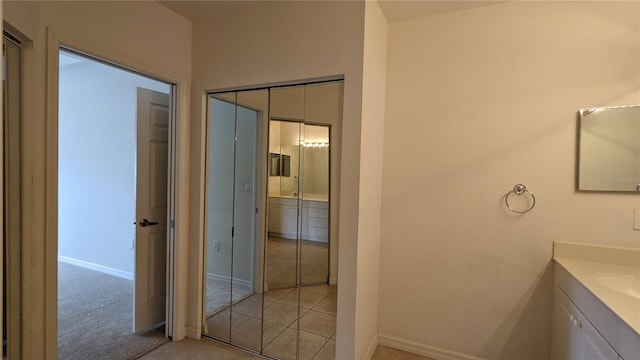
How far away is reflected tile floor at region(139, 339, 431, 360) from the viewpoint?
7.55 feet

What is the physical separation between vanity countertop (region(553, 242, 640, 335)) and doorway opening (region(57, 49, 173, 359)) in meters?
2.70

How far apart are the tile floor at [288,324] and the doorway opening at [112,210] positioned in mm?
605

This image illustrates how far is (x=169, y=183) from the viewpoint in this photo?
8.20 feet

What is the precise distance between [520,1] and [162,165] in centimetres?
291

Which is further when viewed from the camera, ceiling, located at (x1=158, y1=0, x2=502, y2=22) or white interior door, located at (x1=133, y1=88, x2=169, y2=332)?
white interior door, located at (x1=133, y1=88, x2=169, y2=332)

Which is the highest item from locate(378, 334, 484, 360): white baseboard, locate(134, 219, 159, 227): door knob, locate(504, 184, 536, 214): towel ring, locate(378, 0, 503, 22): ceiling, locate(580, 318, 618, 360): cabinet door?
locate(378, 0, 503, 22): ceiling

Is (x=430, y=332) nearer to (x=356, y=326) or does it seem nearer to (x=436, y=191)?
(x=356, y=326)

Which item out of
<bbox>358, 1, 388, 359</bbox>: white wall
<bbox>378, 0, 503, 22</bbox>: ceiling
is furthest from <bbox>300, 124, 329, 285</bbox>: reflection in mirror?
<bbox>378, 0, 503, 22</bbox>: ceiling

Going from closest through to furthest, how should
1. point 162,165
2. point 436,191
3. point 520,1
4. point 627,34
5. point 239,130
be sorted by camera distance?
point 627,34, point 520,1, point 436,191, point 239,130, point 162,165

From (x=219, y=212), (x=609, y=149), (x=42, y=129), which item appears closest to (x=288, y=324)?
(x=219, y=212)

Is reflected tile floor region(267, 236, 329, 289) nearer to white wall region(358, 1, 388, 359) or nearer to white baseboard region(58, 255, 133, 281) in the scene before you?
white wall region(358, 1, 388, 359)

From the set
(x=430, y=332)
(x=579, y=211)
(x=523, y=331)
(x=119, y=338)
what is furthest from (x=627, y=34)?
(x=119, y=338)

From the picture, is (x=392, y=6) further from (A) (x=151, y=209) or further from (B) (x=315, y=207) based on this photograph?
(A) (x=151, y=209)

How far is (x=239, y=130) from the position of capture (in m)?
2.54
